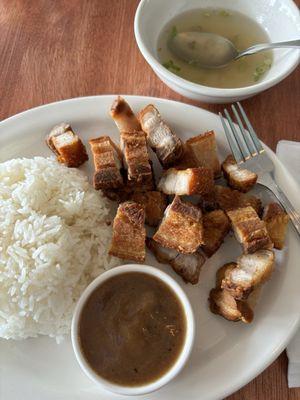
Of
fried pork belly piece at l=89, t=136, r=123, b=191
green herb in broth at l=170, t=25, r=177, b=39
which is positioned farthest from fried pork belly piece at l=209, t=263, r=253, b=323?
green herb in broth at l=170, t=25, r=177, b=39

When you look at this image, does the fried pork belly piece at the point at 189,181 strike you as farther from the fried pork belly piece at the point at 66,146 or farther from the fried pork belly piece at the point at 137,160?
the fried pork belly piece at the point at 66,146

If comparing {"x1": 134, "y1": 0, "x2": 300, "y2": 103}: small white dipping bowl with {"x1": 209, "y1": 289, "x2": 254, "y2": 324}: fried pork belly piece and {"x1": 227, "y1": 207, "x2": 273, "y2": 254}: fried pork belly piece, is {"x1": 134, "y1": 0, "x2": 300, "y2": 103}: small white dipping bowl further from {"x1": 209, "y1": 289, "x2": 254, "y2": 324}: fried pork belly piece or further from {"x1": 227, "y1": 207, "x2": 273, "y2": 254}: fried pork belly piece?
{"x1": 209, "y1": 289, "x2": 254, "y2": 324}: fried pork belly piece

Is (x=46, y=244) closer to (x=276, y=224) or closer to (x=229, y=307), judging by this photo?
(x=229, y=307)

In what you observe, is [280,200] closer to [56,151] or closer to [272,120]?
[272,120]

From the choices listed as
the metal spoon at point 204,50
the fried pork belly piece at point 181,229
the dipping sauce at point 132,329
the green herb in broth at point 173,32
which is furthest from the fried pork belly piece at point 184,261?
the green herb in broth at point 173,32

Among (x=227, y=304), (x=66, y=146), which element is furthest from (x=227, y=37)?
(x=227, y=304)

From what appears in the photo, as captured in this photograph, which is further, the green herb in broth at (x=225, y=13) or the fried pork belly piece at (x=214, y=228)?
the green herb in broth at (x=225, y=13)
